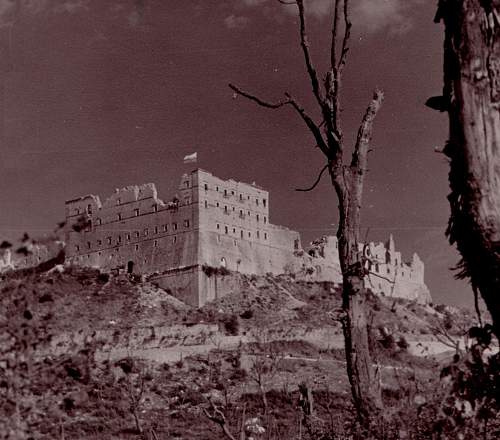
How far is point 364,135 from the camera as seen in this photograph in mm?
8133

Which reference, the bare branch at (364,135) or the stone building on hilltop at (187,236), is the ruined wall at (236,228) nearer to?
the stone building on hilltop at (187,236)

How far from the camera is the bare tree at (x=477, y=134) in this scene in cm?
372

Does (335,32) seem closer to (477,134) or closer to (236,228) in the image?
(477,134)

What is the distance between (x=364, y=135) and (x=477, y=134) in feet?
14.3

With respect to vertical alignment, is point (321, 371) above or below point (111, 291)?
Answer: below

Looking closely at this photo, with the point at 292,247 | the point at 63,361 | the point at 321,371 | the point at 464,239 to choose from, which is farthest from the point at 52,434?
the point at 292,247

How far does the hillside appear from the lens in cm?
461

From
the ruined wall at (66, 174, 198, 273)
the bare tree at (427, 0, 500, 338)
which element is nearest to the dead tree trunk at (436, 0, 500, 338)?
the bare tree at (427, 0, 500, 338)

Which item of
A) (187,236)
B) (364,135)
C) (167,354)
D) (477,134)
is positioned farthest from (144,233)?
(477,134)

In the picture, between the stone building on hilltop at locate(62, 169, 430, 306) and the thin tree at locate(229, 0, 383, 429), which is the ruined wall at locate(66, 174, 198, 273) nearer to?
the stone building on hilltop at locate(62, 169, 430, 306)

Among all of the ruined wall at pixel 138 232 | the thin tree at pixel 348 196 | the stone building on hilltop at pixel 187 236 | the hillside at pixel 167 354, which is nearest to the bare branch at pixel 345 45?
the thin tree at pixel 348 196

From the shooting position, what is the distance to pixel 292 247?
67.5m

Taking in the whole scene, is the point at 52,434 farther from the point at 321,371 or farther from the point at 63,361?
the point at 63,361

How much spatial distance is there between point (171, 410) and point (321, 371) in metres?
10.7
